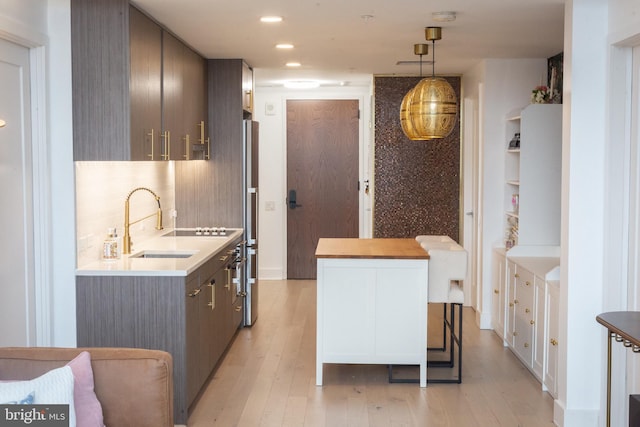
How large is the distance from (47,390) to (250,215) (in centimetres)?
396

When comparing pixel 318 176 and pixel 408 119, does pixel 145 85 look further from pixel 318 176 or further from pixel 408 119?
pixel 318 176

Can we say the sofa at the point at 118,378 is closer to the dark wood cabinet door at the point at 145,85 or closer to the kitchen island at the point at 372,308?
the dark wood cabinet door at the point at 145,85

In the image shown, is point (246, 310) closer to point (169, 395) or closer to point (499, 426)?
point (499, 426)

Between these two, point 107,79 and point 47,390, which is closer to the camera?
point 47,390

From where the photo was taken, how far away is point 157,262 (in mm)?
4324

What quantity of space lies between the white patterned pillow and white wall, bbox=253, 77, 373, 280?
663cm

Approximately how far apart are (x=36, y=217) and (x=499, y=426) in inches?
110

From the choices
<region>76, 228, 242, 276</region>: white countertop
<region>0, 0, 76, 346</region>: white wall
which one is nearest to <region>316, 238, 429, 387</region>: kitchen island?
<region>76, 228, 242, 276</region>: white countertop

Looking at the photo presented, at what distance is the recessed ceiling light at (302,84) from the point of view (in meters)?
8.24

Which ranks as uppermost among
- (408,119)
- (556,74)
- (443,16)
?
(443,16)

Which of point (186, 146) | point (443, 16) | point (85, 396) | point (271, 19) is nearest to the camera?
point (85, 396)

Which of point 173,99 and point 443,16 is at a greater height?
point 443,16

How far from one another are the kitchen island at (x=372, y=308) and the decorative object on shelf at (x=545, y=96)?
5.79 ft

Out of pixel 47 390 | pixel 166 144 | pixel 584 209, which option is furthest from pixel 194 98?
pixel 47 390
